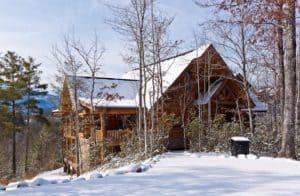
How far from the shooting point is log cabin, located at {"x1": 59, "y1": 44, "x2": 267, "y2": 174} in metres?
18.9

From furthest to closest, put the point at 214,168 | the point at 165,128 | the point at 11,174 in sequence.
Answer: the point at 11,174
the point at 165,128
the point at 214,168

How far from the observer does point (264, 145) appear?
1281 centimetres

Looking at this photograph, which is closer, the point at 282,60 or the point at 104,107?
the point at 282,60

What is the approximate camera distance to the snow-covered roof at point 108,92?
62.5ft

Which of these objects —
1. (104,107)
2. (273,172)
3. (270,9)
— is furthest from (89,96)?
(273,172)

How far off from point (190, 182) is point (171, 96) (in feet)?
46.2

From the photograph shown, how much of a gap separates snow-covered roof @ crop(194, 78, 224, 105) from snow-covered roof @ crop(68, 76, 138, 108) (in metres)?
3.34

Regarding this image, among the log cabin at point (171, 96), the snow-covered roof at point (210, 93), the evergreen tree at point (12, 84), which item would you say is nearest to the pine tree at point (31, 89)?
the evergreen tree at point (12, 84)

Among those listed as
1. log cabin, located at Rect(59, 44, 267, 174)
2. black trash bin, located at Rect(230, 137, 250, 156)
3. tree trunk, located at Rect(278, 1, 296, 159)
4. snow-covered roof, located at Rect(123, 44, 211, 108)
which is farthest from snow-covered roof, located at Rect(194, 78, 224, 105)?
tree trunk, located at Rect(278, 1, 296, 159)

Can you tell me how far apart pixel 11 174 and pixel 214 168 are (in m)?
21.9

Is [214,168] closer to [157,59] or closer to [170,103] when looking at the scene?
[157,59]

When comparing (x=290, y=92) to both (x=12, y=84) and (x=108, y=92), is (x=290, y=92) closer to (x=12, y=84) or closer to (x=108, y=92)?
(x=108, y=92)

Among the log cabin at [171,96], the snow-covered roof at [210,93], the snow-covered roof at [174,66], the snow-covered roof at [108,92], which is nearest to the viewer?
the log cabin at [171,96]

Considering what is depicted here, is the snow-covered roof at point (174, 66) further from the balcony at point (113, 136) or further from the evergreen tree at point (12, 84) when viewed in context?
the evergreen tree at point (12, 84)
